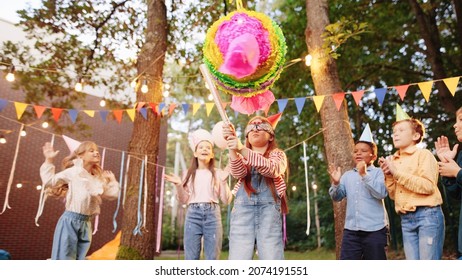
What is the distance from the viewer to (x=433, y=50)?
6.70 metres

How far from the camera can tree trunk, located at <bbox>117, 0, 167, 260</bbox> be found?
4348 millimetres

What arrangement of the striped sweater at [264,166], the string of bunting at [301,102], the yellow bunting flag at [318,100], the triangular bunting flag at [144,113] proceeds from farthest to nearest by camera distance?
the triangular bunting flag at [144,113], the yellow bunting flag at [318,100], the string of bunting at [301,102], the striped sweater at [264,166]

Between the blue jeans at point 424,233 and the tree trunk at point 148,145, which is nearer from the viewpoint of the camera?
the blue jeans at point 424,233

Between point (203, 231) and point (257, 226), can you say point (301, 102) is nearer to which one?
point (203, 231)

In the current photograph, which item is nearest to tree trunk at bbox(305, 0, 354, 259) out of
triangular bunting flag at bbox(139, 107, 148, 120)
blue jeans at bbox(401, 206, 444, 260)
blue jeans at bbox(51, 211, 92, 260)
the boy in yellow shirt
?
the boy in yellow shirt

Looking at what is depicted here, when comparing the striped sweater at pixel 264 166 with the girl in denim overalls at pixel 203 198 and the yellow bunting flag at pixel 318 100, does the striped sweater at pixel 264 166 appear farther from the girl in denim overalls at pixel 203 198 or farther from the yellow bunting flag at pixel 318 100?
the yellow bunting flag at pixel 318 100

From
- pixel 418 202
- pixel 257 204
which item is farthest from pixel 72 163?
pixel 418 202

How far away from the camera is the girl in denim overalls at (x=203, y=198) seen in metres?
3.10

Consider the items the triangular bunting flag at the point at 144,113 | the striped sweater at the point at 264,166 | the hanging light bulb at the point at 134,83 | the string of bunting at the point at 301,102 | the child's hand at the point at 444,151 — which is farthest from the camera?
the hanging light bulb at the point at 134,83

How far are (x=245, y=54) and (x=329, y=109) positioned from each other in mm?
2389

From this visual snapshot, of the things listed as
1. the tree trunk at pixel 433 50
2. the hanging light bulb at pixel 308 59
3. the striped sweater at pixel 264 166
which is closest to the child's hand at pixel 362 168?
the striped sweater at pixel 264 166

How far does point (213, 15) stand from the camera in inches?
261

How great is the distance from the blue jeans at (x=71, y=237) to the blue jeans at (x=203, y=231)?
85 centimetres
